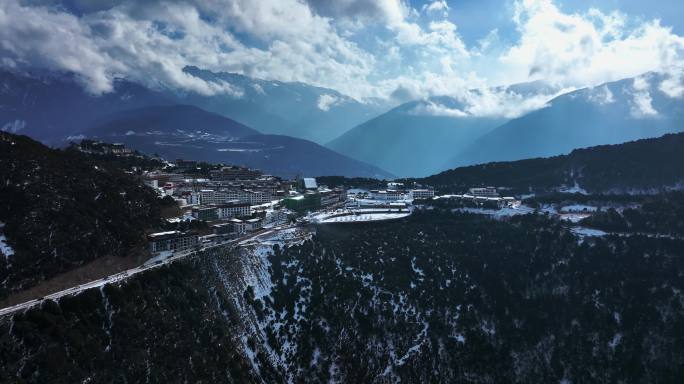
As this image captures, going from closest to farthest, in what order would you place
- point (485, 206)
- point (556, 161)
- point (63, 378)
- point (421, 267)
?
point (63, 378), point (421, 267), point (485, 206), point (556, 161)

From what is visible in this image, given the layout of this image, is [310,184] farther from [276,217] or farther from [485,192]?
[485,192]

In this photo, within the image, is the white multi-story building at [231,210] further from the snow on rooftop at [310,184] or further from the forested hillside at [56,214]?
the snow on rooftop at [310,184]

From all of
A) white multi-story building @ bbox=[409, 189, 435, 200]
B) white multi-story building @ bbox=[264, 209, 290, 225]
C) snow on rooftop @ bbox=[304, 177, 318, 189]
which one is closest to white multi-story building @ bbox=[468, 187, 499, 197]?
white multi-story building @ bbox=[409, 189, 435, 200]

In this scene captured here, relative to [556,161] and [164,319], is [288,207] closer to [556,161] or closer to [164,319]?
[164,319]

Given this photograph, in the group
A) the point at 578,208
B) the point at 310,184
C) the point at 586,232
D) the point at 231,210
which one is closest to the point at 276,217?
the point at 231,210

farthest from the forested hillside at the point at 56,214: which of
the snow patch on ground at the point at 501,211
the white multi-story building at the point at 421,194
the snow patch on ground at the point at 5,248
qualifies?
the white multi-story building at the point at 421,194

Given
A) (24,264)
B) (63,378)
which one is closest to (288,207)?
(24,264)

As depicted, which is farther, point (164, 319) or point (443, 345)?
point (443, 345)

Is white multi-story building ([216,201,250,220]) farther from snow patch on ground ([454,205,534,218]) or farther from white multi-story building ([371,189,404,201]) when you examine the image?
snow patch on ground ([454,205,534,218])
